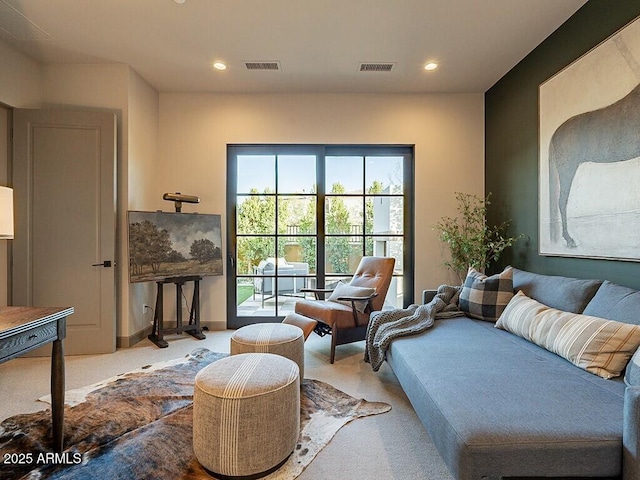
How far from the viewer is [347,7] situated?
8.22ft

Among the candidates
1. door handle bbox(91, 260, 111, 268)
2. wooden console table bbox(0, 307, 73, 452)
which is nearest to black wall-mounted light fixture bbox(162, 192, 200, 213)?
door handle bbox(91, 260, 111, 268)

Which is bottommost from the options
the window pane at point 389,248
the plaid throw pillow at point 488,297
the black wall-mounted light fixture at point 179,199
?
the plaid throw pillow at point 488,297

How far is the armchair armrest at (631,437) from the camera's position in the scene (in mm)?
1136

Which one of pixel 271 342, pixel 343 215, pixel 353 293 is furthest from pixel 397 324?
pixel 343 215

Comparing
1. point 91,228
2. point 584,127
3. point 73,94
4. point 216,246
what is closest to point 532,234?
point 584,127

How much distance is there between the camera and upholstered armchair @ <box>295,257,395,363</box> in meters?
3.06

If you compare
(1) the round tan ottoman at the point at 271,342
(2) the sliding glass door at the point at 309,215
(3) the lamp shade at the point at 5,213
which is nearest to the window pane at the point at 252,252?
(2) the sliding glass door at the point at 309,215

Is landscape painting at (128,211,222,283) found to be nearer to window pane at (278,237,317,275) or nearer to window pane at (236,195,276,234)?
window pane at (236,195,276,234)

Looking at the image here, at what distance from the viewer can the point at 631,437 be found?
45.3 inches

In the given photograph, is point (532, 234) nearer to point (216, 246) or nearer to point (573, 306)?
point (573, 306)

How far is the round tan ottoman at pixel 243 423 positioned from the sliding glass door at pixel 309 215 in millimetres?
2475

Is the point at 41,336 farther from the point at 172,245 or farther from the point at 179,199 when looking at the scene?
the point at 179,199

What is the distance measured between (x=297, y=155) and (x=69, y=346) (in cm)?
311

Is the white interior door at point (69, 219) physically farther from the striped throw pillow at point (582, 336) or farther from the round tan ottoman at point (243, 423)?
the striped throw pillow at point (582, 336)
